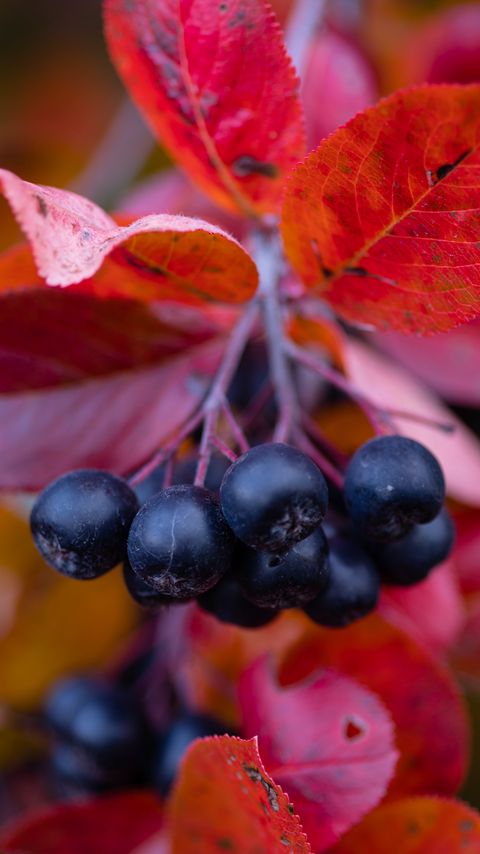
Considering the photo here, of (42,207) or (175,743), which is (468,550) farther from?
(42,207)

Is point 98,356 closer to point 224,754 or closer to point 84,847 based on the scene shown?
point 224,754

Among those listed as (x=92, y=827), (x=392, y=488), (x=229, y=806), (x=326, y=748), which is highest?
(x=392, y=488)

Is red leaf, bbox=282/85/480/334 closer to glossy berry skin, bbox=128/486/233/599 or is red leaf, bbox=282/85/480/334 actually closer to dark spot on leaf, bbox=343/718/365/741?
glossy berry skin, bbox=128/486/233/599

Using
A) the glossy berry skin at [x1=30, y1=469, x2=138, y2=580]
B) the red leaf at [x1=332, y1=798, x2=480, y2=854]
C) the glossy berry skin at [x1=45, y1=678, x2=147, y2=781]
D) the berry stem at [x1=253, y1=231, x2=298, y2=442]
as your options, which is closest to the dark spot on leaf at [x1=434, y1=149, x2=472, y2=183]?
the berry stem at [x1=253, y1=231, x2=298, y2=442]

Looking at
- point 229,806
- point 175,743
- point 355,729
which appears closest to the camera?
point 229,806

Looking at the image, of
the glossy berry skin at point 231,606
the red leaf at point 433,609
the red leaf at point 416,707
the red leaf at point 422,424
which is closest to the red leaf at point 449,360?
the red leaf at point 422,424

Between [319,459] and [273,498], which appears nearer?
[273,498]

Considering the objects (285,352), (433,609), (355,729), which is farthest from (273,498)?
(433,609)
